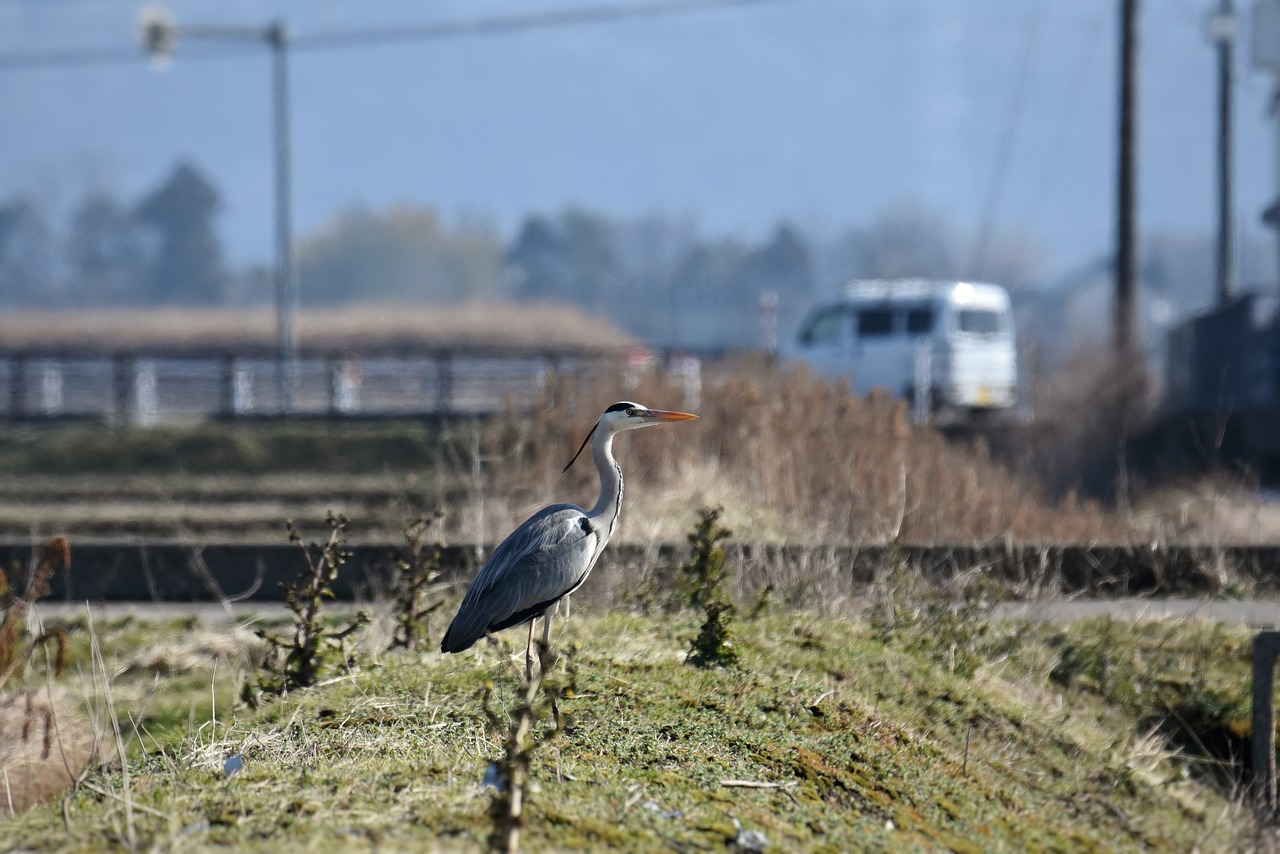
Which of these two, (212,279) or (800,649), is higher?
(212,279)

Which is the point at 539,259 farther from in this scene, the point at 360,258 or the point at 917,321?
the point at 917,321

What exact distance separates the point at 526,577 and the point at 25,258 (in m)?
136

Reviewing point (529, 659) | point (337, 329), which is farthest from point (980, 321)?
point (337, 329)

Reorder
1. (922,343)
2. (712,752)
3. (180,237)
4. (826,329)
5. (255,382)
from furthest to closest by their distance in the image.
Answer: (180,237) → (255,382) → (826,329) → (922,343) → (712,752)

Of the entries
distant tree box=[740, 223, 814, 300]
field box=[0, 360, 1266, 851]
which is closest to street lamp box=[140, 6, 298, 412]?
field box=[0, 360, 1266, 851]

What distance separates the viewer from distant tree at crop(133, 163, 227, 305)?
12438 centimetres

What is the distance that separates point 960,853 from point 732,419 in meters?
8.12

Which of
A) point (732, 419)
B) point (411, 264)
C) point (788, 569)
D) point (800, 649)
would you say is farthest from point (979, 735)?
point (411, 264)

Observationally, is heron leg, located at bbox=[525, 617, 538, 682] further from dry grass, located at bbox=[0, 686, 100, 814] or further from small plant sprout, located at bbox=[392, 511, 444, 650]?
dry grass, located at bbox=[0, 686, 100, 814]

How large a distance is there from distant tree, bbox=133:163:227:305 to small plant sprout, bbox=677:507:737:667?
12278cm

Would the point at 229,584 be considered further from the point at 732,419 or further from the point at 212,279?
the point at 212,279

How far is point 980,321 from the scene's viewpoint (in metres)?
25.0

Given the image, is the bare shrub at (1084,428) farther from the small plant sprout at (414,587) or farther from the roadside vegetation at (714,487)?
the small plant sprout at (414,587)

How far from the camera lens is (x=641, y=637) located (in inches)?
297
